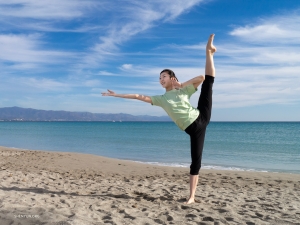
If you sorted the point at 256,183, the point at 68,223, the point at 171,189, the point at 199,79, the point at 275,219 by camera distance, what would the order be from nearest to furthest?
1. the point at 68,223
2. the point at 275,219
3. the point at 199,79
4. the point at 171,189
5. the point at 256,183

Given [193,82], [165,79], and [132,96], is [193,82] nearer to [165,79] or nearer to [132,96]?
[165,79]

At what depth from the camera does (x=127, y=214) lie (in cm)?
477

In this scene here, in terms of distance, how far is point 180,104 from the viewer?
501 centimetres

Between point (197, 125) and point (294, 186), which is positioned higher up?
point (197, 125)

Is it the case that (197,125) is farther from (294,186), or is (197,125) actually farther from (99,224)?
(294,186)

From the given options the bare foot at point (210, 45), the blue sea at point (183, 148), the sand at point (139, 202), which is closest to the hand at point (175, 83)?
the bare foot at point (210, 45)

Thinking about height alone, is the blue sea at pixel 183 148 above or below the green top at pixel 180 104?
below

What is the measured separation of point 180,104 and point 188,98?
0.77 feet

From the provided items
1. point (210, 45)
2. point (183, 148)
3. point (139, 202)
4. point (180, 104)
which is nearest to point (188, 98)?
point (180, 104)

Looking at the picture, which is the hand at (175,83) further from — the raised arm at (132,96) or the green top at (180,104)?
the raised arm at (132,96)

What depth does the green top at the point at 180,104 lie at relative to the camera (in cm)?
500

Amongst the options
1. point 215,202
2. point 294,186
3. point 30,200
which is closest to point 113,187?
point 30,200

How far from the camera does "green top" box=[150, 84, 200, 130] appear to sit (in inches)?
197

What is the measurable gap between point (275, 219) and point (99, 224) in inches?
103
